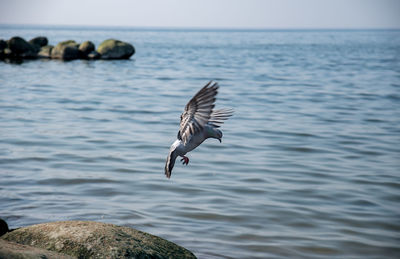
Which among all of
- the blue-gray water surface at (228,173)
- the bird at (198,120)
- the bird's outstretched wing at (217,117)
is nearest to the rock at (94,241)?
the bird at (198,120)

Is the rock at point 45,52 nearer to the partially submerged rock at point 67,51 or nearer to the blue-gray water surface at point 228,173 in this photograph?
the partially submerged rock at point 67,51

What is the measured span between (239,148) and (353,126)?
512 cm

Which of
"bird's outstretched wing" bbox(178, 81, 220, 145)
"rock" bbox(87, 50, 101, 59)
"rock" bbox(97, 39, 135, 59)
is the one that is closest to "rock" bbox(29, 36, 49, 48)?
"rock" bbox(87, 50, 101, 59)

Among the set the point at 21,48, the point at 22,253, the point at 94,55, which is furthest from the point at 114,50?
the point at 22,253

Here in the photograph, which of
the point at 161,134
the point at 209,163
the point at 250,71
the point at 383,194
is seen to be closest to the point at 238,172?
the point at 209,163

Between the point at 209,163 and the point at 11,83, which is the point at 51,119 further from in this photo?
the point at 11,83

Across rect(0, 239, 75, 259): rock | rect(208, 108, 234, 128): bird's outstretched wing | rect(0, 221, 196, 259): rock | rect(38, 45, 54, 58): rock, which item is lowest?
rect(38, 45, 54, 58): rock

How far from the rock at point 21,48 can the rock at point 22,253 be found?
47.8 meters

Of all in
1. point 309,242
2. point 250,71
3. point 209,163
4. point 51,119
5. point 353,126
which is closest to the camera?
point 309,242

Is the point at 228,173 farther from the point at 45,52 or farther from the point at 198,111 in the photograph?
the point at 45,52

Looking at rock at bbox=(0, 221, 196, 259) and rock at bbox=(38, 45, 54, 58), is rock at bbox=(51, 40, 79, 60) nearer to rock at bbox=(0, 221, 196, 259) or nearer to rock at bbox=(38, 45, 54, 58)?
rock at bbox=(38, 45, 54, 58)

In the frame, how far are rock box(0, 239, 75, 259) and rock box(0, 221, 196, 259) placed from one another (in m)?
0.26

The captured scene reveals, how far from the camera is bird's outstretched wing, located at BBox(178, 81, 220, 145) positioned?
4266mm

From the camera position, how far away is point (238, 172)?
1114cm
